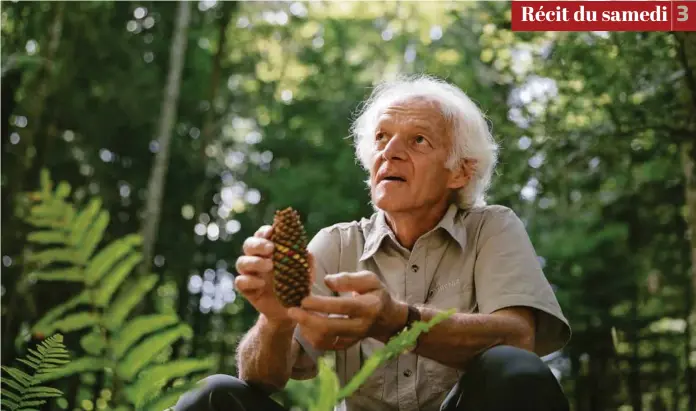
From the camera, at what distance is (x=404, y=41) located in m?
13.7

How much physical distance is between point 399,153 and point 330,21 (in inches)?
466

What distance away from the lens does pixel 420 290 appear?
2152mm

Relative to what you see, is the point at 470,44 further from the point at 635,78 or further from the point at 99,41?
the point at 635,78

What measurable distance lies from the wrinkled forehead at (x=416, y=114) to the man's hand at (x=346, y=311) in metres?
0.96

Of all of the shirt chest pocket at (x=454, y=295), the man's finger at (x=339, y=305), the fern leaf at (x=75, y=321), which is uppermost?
the fern leaf at (x=75, y=321)

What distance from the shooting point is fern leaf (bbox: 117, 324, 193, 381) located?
553mm

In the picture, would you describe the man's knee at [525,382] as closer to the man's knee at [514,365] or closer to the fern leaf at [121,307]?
the man's knee at [514,365]

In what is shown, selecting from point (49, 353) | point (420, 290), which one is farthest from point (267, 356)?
point (49, 353)

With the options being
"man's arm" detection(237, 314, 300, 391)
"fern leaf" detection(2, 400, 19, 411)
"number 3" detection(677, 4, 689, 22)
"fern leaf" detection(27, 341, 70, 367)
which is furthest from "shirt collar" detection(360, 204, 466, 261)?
"number 3" detection(677, 4, 689, 22)

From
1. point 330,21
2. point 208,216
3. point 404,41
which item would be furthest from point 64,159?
point 404,41

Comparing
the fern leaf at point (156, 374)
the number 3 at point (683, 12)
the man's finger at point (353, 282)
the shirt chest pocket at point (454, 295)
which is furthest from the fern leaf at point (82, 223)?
the number 3 at point (683, 12)

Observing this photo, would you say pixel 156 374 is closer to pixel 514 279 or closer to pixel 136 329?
pixel 136 329

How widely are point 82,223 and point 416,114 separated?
1926 millimetres

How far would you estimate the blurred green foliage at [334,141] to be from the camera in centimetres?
Answer: 599
